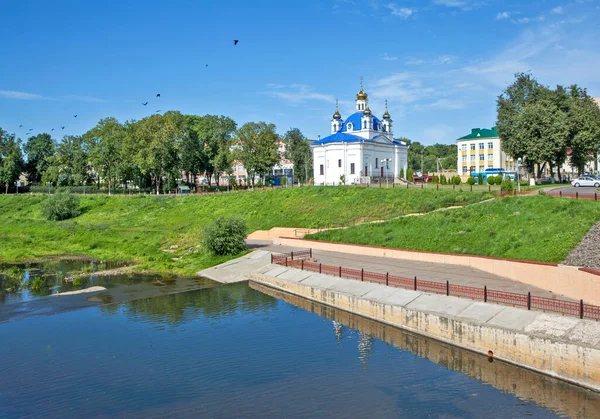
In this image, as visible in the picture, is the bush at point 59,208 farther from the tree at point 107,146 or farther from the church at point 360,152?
the church at point 360,152

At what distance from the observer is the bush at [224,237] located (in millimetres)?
37844

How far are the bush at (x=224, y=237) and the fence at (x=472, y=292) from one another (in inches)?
304

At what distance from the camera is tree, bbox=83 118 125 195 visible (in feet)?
266

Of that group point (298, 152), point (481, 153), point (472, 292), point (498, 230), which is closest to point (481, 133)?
point (481, 153)

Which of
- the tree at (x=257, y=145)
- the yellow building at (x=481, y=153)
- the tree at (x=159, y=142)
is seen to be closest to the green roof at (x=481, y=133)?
the yellow building at (x=481, y=153)

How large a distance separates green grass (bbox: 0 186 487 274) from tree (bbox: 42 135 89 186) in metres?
19.6

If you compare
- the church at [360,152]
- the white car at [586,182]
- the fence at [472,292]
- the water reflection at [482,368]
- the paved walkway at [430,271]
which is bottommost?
the water reflection at [482,368]

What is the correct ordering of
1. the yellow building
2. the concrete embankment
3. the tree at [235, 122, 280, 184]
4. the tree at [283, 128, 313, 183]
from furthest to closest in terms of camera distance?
the tree at [283, 128, 313, 183], the yellow building, the tree at [235, 122, 280, 184], the concrete embankment

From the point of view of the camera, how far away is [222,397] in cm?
1602

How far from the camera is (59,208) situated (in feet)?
221

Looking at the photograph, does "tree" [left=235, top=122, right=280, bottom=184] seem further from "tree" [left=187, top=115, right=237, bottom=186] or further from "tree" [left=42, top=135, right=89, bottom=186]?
"tree" [left=42, top=135, right=89, bottom=186]

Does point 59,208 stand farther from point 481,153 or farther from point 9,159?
point 481,153

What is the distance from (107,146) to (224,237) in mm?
50413

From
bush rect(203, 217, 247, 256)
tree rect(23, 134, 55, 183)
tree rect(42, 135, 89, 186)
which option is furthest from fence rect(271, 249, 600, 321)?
tree rect(23, 134, 55, 183)
